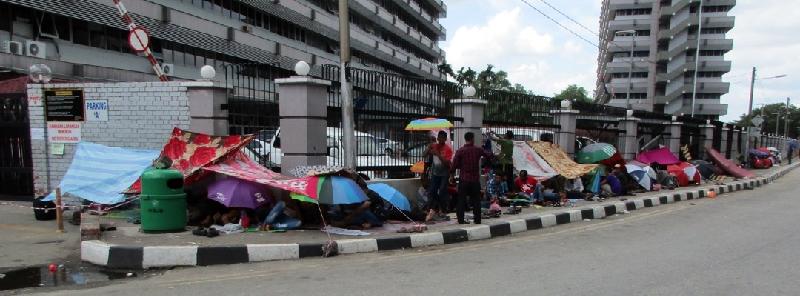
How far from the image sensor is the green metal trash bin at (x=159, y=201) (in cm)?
714

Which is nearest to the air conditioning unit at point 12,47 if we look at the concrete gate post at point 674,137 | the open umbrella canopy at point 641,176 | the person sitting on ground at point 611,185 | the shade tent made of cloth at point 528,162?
the shade tent made of cloth at point 528,162

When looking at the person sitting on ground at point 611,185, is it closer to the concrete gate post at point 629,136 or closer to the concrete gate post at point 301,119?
the concrete gate post at point 629,136

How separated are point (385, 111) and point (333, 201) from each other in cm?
357

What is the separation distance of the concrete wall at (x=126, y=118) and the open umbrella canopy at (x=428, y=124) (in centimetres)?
410

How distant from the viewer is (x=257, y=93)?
956cm

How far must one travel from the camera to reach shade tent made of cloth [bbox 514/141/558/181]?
1286 cm

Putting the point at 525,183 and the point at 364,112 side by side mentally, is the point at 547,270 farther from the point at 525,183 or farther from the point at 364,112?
the point at 525,183

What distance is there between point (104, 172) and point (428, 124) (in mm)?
5667

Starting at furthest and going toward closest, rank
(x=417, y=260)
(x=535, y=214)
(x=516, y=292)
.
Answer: (x=535, y=214) → (x=417, y=260) → (x=516, y=292)

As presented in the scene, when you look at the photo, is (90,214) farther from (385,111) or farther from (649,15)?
(649,15)

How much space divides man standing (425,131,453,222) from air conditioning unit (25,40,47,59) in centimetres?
1659

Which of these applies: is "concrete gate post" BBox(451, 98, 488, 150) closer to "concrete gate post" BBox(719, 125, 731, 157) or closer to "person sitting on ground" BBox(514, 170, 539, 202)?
"person sitting on ground" BBox(514, 170, 539, 202)

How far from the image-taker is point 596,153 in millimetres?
14836

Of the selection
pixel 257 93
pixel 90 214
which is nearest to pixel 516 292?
pixel 257 93
